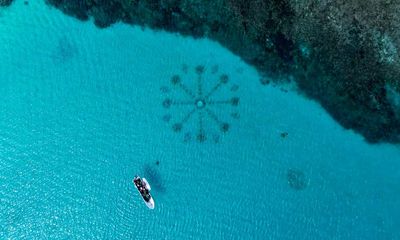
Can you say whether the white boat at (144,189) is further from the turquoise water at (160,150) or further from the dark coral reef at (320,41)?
the dark coral reef at (320,41)

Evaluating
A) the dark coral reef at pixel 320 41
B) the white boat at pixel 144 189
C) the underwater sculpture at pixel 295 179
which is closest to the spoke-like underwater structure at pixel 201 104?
the dark coral reef at pixel 320 41

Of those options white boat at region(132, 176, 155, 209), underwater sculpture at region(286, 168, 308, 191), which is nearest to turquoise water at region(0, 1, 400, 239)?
underwater sculpture at region(286, 168, 308, 191)

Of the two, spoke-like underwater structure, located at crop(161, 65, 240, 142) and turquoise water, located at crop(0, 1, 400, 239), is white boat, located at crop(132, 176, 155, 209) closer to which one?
turquoise water, located at crop(0, 1, 400, 239)

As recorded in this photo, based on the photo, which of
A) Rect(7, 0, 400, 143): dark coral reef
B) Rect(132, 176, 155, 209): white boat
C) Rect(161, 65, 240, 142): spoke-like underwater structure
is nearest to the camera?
Rect(7, 0, 400, 143): dark coral reef

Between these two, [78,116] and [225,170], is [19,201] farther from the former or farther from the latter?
[225,170]

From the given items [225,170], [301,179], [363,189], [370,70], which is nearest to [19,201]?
[225,170]

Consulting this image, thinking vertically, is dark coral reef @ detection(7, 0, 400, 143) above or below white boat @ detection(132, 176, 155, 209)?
above

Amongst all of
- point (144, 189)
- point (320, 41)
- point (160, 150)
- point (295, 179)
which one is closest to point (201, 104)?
point (160, 150)
